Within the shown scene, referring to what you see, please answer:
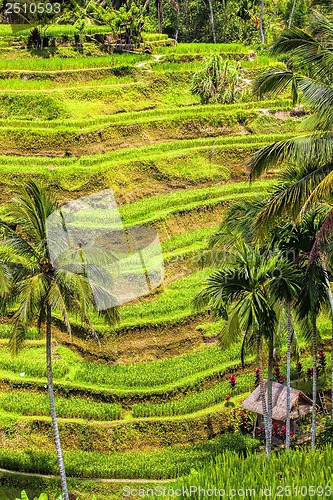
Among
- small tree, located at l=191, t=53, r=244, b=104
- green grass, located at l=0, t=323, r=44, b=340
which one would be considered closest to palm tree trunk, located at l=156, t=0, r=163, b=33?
small tree, located at l=191, t=53, r=244, b=104

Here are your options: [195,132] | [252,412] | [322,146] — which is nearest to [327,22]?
[322,146]

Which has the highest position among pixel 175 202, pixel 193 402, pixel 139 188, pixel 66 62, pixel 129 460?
pixel 66 62

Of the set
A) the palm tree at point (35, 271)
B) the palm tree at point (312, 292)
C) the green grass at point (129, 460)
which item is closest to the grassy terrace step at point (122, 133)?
the green grass at point (129, 460)

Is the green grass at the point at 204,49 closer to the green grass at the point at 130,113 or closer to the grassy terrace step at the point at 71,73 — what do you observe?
the grassy terrace step at the point at 71,73

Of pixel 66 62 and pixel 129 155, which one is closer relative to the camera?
pixel 129 155

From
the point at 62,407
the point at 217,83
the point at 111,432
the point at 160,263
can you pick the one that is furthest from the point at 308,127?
the point at 217,83

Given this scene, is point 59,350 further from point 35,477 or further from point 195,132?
point 195,132

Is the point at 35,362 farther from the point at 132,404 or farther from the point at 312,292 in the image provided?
the point at 312,292
